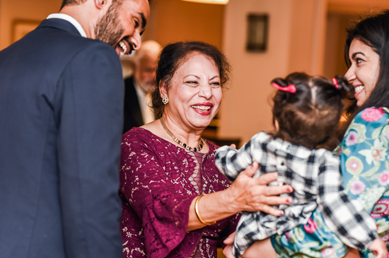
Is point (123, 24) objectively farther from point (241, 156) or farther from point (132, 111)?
point (132, 111)

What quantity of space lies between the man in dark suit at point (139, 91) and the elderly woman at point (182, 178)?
5.39 ft

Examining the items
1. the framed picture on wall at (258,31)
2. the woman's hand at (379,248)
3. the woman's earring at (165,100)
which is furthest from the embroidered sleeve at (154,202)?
the framed picture on wall at (258,31)

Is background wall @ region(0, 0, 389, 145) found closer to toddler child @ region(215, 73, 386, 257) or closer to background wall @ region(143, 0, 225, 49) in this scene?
background wall @ region(143, 0, 225, 49)

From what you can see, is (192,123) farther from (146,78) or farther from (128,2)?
(146,78)

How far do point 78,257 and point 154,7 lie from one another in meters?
6.70

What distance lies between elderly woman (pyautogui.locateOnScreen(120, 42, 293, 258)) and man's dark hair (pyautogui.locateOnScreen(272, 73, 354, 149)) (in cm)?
18

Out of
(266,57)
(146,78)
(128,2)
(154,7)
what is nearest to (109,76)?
(128,2)

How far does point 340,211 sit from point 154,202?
27.2 inches

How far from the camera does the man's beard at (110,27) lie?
53.8 inches

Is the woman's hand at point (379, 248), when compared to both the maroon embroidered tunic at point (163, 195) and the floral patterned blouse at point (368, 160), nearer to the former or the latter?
→ the floral patterned blouse at point (368, 160)

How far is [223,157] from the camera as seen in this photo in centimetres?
149

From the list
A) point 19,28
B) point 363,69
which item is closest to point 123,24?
point 363,69

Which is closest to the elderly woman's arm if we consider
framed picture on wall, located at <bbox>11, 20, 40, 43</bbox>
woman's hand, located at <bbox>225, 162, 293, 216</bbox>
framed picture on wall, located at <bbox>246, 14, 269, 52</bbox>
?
woman's hand, located at <bbox>225, 162, 293, 216</bbox>

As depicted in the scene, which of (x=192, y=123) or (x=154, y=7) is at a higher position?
(x=154, y=7)
